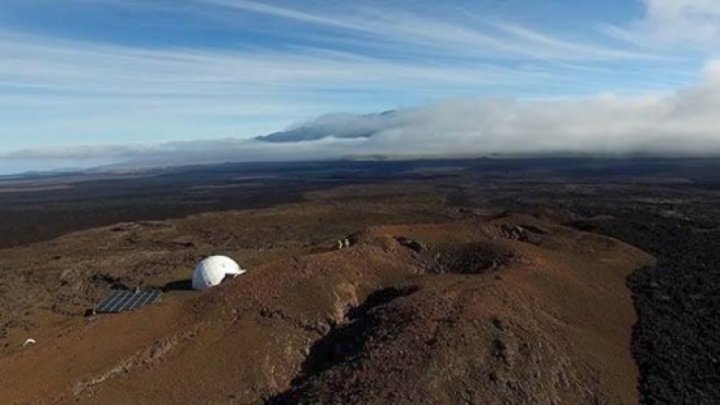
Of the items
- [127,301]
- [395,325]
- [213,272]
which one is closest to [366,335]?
[395,325]

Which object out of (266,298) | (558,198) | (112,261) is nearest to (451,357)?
(266,298)

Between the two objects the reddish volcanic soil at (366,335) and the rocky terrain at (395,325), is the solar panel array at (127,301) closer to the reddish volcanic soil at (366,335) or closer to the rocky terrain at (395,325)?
the rocky terrain at (395,325)

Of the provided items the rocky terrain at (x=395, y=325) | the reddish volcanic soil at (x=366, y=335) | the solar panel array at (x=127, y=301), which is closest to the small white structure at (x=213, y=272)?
the rocky terrain at (x=395, y=325)

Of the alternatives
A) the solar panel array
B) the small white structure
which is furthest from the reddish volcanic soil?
the small white structure

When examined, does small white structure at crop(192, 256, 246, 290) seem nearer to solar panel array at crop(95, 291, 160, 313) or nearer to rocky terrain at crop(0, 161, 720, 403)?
rocky terrain at crop(0, 161, 720, 403)

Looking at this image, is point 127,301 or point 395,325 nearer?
point 395,325

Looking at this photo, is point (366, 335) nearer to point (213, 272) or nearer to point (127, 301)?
point (213, 272)
